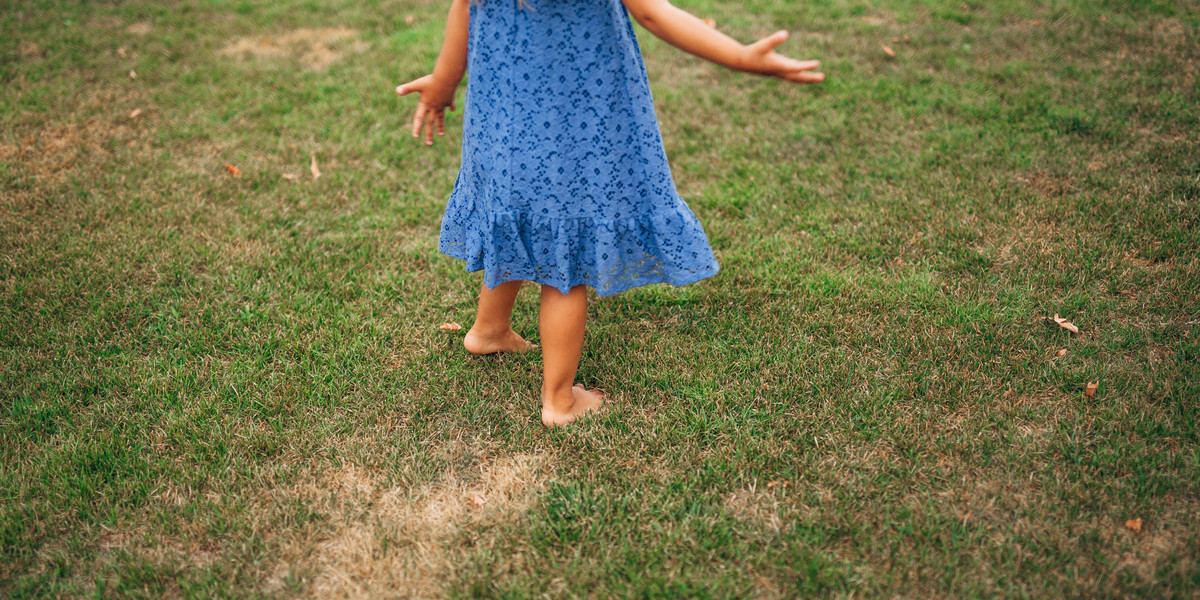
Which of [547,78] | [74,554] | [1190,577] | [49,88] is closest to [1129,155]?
[1190,577]

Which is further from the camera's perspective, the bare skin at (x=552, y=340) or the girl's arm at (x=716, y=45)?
the bare skin at (x=552, y=340)

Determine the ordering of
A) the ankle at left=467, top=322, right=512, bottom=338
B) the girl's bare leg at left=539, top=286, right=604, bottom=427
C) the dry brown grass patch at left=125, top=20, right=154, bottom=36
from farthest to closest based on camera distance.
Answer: the dry brown grass patch at left=125, top=20, right=154, bottom=36 → the ankle at left=467, top=322, right=512, bottom=338 → the girl's bare leg at left=539, top=286, right=604, bottom=427

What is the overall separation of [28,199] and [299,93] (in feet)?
5.32

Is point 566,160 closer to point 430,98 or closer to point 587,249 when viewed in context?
point 587,249

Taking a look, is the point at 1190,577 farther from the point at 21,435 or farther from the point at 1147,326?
the point at 21,435

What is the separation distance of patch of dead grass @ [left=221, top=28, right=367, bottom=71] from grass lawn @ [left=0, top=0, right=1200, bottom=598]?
2.00ft

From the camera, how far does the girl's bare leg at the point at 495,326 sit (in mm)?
2490

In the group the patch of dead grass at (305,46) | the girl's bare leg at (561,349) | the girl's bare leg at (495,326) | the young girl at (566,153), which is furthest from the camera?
the patch of dead grass at (305,46)

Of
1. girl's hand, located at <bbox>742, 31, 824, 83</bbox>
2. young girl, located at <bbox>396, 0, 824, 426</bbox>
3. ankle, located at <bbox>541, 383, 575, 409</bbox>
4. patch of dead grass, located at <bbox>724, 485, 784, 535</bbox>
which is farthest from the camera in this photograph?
ankle, located at <bbox>541, 383, 575, 409</bbox>

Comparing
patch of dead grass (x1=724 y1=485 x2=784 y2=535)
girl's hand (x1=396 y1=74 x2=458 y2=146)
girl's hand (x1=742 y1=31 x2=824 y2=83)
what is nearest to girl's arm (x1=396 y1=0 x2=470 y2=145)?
girl's hand (x1=396 y1=74 x2=458 y2=146)

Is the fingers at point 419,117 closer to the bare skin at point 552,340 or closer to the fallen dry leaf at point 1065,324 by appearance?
the bare skin at point 552,340

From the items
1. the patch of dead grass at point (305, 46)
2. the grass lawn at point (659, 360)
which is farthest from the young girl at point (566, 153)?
the patch of dead grass at point (305, 46)

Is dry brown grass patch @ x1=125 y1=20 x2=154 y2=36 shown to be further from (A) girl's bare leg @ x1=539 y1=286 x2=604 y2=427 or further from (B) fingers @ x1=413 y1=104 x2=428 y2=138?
(A) girl's bare leg @ x1=539 y1=286 x2=604 y2=427

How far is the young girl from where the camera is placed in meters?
1.87
